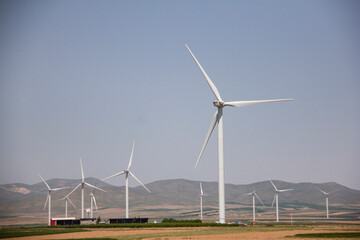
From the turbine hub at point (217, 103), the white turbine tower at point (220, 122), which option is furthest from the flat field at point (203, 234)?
the turbine hub at point (217, 103)

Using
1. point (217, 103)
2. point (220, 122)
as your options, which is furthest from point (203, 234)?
point (217, 103)

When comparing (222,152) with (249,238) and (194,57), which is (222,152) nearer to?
(194,57)

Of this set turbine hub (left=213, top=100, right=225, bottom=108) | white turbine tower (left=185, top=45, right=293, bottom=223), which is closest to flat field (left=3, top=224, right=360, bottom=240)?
white turbine tower (left=185, top=45, right=293, bottom=223)

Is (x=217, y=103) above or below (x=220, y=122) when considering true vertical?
above

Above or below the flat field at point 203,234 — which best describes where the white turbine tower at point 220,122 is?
above

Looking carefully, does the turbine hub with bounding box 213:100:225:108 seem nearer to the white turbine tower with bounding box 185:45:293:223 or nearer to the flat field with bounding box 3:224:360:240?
the white turbine tower with bounding box 185:45:293:223

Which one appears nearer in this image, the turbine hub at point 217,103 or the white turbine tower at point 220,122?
the white turbine tower at point 220,122

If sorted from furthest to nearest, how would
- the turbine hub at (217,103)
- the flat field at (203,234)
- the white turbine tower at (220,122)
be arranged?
the turbine hub at (217,103)
the white turbine tower at (220,122)
the flat field at (203,234)

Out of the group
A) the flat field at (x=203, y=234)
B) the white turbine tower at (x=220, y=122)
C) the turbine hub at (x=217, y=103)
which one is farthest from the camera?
the turbine hub at (x=217, y=103)

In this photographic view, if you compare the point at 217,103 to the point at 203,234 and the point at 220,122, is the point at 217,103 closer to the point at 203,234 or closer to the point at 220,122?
the point at 220,122

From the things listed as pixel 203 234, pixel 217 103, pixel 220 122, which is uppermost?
pixel 217 103

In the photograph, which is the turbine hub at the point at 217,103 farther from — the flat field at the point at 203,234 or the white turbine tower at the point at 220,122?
the flat field at the point at 203,234

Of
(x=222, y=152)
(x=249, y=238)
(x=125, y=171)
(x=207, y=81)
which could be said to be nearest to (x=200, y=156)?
(x=222, y=152)

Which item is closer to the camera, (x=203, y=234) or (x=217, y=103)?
(x=203, y=234)
